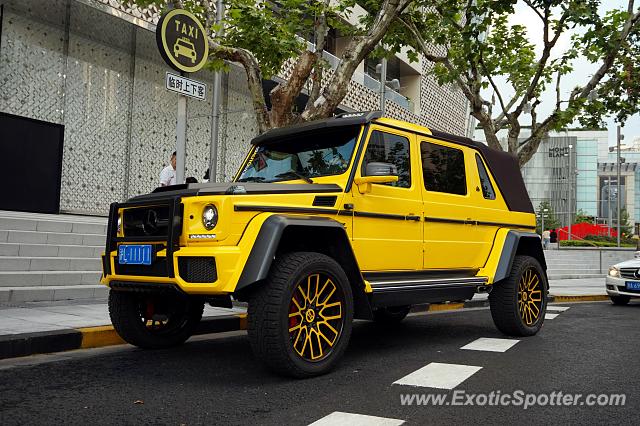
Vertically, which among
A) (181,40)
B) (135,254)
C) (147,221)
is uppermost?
(181,40)

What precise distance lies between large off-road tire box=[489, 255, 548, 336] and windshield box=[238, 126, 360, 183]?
Answer: 249cm

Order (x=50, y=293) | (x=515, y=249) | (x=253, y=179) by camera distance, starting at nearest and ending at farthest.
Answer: (x=253, y=179)
(x=515, y=249)
(x=50, y=293)

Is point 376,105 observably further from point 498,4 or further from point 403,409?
point 403,409

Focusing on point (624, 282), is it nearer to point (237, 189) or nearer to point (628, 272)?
point (628, 272)

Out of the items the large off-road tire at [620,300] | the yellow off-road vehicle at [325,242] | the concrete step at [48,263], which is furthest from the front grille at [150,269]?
the large off-road tire at [620,300]

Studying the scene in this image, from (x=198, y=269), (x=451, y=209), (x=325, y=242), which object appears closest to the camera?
(x=198, y=269)

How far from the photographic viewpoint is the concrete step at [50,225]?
8.80 m

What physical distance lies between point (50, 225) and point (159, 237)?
5568 millimetres

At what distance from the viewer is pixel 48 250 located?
8.79 meters

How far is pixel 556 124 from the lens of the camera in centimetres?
1357

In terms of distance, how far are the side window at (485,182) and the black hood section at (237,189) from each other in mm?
2358

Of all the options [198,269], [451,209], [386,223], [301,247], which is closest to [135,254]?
[198,269]

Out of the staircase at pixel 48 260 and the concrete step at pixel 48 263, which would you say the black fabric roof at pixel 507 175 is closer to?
the staircase at pixel 48 260

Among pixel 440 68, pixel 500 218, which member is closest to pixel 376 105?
pixel 440 68
